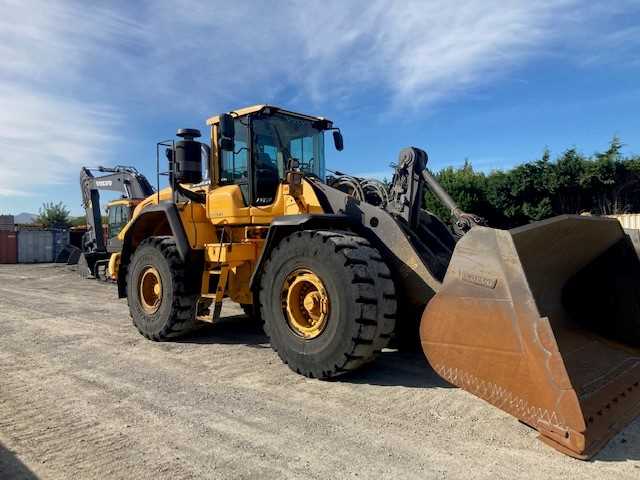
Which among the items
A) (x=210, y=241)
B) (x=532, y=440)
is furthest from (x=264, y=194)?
(x=532, y=440)

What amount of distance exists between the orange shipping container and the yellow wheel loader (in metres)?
26.4

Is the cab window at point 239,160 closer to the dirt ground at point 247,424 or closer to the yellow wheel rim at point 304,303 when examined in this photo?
the yellow wheel rim at point 304,303

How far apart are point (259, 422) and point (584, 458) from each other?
2.11 meters

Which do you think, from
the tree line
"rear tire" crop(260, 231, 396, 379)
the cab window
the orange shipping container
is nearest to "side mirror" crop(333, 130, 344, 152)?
the cab window

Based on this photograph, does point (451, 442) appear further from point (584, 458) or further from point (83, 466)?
point (83, 466)

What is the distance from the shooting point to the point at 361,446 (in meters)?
3.18

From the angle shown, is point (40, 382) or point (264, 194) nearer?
point (40, 382)

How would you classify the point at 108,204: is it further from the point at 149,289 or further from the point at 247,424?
the point at 247,424

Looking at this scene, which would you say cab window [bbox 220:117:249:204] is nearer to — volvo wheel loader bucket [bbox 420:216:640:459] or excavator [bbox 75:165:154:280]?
volvo wheel loader bucket [bbox 420:216:640:459]

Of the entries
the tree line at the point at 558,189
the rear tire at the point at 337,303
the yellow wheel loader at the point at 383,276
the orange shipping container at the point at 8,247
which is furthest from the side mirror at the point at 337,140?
the orange shipping container at the point at 8,247

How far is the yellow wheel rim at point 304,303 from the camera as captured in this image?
177 inches

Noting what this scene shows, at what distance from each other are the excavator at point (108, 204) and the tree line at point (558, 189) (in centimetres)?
1462

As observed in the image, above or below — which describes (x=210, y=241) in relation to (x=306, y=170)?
below

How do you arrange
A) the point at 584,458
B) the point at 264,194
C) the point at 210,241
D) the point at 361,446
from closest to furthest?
the point at 584,458 < the point at 361,446 < the point at 264,194 < the point at 210,241
